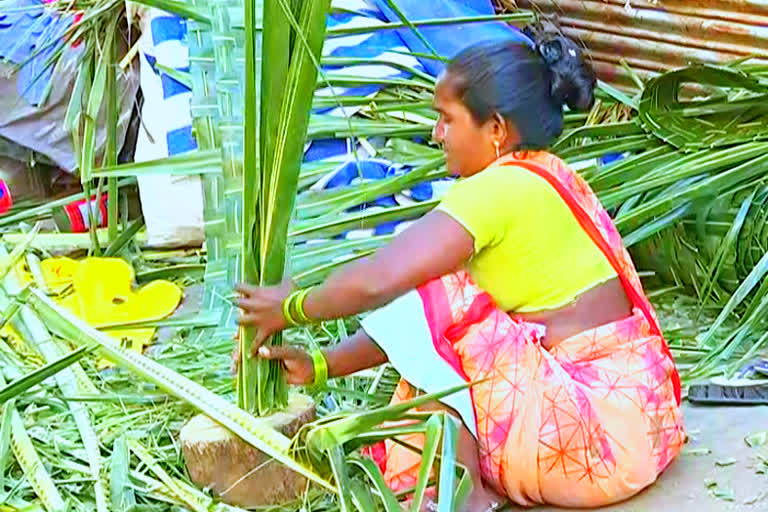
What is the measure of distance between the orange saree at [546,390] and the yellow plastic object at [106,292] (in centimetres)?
119

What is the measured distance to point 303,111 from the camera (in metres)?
1.73

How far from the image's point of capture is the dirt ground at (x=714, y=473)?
6.29 feet

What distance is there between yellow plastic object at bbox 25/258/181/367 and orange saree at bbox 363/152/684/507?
119cm

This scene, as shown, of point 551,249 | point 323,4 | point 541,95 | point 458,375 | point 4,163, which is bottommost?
point 4,163

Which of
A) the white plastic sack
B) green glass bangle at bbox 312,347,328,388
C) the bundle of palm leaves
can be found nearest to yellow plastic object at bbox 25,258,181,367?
the bundle of palm leaves

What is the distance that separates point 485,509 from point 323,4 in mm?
760

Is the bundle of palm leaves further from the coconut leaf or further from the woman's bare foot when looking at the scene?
the woman's bare foot

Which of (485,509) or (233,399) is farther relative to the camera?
(233,399)

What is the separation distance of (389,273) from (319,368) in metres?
0.23

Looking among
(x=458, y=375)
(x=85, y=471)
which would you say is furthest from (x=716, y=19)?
(x=85, y=471)

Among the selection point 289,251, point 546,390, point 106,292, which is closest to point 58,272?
point 106,292

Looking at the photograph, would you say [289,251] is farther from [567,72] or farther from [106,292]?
[106,292]

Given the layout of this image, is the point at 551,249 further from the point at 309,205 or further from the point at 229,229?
the point at 309,205

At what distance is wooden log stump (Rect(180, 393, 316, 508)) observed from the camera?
1829 millimetres
